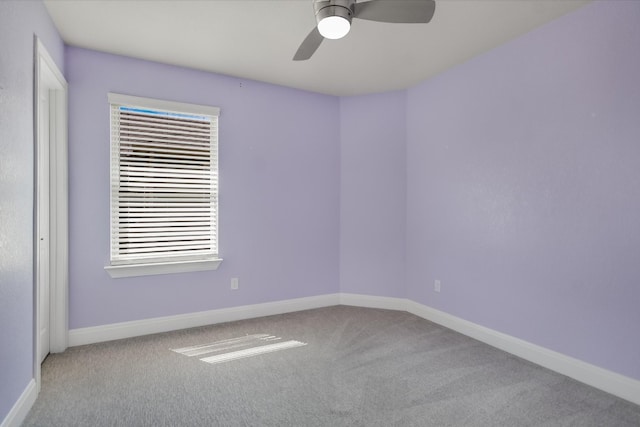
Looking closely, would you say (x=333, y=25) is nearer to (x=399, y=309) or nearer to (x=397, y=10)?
(x=397, y=10)

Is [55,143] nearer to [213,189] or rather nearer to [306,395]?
[213,189]

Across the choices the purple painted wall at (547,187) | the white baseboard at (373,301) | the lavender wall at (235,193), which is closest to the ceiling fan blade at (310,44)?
the lavender wall at (235,193)

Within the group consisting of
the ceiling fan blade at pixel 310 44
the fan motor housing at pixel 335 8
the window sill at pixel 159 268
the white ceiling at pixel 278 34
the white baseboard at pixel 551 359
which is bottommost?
the white baseboard at pixel 551 359

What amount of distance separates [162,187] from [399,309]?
9.38 feet

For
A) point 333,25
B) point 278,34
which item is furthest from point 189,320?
point 333,25

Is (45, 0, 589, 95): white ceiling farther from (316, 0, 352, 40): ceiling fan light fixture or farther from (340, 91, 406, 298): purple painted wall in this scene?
(316, 0, 352, 40): ceiling fan light fixture

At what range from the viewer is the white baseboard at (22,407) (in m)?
1.89

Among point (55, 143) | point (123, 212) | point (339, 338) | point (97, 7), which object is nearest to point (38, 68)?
point (97, 7)

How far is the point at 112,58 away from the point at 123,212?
1.37m

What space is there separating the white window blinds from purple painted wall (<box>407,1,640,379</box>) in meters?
2.34

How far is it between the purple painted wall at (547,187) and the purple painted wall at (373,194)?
0.44m

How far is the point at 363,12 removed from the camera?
186 centimetres

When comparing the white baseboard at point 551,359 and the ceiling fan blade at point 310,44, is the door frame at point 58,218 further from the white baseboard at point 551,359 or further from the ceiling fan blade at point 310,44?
the white baseboard at point 551,359

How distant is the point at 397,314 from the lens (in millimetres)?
4039
